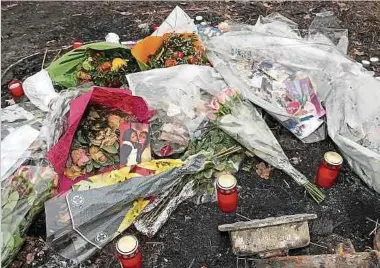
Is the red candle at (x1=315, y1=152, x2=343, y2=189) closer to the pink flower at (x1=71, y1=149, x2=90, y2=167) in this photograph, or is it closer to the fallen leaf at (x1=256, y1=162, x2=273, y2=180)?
the fallen leaf at (x1=256, y1=162, x2=273, y2=180)

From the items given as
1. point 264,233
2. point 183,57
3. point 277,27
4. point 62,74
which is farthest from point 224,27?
point 264,233

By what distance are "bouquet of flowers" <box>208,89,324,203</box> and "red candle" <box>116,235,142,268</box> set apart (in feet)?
2.93

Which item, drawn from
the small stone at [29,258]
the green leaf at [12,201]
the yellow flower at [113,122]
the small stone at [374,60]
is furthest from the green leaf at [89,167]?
the small stone at [374,60]

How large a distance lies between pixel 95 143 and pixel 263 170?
0.98m

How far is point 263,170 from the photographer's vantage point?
110 inches

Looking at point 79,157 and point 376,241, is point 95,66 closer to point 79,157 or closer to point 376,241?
point 79,157

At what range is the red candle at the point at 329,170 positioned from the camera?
2551 mm

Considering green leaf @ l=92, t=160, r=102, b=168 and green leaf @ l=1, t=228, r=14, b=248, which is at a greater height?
green leaf @ l=92, t=160, r=102, b=168

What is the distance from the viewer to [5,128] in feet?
9.36

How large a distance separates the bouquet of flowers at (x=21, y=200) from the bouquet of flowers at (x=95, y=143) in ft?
0.52

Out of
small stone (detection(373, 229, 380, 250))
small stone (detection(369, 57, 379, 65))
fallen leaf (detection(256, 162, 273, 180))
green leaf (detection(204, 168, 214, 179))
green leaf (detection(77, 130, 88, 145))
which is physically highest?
green leaf (detection(77, 130, 88, 145))

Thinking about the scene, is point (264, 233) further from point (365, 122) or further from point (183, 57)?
point (183, 57)

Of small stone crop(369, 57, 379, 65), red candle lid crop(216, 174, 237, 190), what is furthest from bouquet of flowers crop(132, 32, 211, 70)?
small stone crop(369, 57, 379, 65)

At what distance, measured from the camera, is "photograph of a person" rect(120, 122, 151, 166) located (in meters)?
2.64
